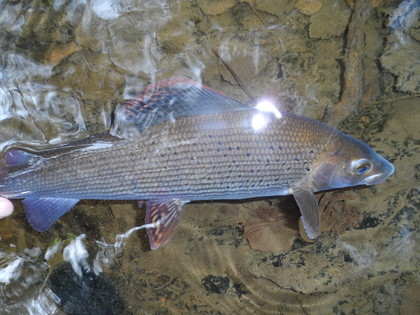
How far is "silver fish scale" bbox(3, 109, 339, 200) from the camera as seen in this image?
313 centimetres

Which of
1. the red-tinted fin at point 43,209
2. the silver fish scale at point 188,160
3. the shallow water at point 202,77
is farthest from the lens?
the shallow water at point 202,77

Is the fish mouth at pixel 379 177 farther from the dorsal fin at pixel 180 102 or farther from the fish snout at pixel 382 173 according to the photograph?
the dorsal fin at pixel 180 102

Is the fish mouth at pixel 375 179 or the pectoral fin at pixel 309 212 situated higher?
the fish mouth at pixel 375 179

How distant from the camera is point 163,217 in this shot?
→ 3.55m

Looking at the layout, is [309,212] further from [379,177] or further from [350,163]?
[379,177]

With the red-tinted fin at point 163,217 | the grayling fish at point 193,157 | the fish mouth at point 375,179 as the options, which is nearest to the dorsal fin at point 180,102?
the grayling fish at point 193,157

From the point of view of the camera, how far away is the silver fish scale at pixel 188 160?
313cm

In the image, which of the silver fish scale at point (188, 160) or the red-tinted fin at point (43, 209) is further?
the red-tinted fin at point (43, 209)

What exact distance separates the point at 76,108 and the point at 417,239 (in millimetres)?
4540

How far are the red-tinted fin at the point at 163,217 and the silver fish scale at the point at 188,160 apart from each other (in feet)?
0.75

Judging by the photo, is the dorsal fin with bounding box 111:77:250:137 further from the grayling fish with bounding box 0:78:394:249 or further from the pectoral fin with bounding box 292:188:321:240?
the pectoral fin with bounding box 292:188:321:240

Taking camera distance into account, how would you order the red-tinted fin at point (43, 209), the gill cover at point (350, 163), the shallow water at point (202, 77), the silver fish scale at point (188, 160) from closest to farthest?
the silver fish scale at point (188, 160) → the gill cover at point (350, 163) → the red-tinted fin at point (43, 209) → the shallow water at point (202, 77)

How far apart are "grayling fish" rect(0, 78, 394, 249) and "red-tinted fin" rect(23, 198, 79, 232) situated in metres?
0.08

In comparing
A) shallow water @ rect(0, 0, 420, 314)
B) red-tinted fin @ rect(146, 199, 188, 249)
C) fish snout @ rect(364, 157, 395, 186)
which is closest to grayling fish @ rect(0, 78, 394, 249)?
fish snout @ rect(364, 157, 395, 186)
